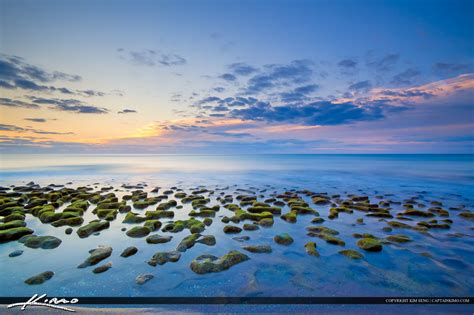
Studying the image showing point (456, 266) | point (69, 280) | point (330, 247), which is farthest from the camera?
point (330, 247)

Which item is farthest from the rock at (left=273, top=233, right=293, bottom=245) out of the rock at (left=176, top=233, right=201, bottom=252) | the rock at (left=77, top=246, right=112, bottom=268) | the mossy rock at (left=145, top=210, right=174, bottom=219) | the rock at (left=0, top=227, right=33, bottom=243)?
the rock at (left=0, top=227, right=33, bottom=243)

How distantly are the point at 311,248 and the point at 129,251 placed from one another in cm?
556

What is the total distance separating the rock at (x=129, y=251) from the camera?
6816 millimetres

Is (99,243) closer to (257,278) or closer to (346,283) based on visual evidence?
(257,278)

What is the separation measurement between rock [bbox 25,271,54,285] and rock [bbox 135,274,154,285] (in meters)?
2.24

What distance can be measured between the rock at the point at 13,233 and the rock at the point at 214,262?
6.58 metres

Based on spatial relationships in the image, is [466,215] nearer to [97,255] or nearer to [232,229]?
[232,229]

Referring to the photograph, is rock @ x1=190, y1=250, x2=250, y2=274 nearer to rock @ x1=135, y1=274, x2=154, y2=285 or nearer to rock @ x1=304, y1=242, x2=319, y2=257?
rock @ x1=135, y1=274, x2=154, y2=285

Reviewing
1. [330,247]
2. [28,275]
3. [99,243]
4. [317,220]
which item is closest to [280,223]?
[317,220]

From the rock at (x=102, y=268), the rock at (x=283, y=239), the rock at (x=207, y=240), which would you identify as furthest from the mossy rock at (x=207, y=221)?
the rock at (x=102, y=268)

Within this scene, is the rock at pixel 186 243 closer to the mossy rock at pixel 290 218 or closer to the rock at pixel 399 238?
the mossy rock at pixel 290 218

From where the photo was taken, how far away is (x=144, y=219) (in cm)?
1016

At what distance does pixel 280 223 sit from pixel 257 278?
179 inches

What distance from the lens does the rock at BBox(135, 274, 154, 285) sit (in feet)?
18.2
